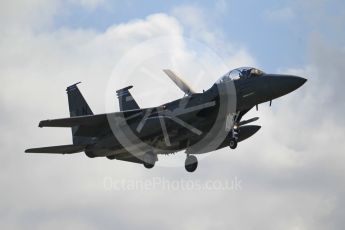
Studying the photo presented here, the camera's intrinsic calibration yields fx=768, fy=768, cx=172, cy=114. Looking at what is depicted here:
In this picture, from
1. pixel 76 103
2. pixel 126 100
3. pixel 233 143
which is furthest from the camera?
pixel 76 103

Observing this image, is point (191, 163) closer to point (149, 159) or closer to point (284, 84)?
point (149, 159)

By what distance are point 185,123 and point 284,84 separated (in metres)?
4.97

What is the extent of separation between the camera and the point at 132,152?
37.1 metres

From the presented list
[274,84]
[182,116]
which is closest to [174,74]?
[182,116]

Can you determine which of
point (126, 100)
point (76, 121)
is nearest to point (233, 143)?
point (76, 121)

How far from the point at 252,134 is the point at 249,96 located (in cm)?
468

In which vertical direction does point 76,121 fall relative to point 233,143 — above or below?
above


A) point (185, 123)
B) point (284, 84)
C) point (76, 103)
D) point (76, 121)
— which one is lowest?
point (185, 123)

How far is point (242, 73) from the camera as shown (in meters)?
34.3

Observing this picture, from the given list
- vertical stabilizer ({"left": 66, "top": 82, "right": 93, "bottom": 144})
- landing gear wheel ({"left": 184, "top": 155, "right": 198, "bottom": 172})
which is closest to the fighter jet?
landing gear wheel ({"left": 184, "top": 155, "right": 198, "bottom": 172})

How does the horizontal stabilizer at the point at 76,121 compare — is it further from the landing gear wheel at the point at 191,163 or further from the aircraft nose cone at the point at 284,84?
the aircraft nose cone at the point at 284,84

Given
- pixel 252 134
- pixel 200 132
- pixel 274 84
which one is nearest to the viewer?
pixel 274 84

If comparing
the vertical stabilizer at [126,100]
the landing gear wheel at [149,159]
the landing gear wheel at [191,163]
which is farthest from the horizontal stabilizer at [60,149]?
the landing gear wheel at [191,163]

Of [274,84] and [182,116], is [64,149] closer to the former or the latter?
[182,116]
